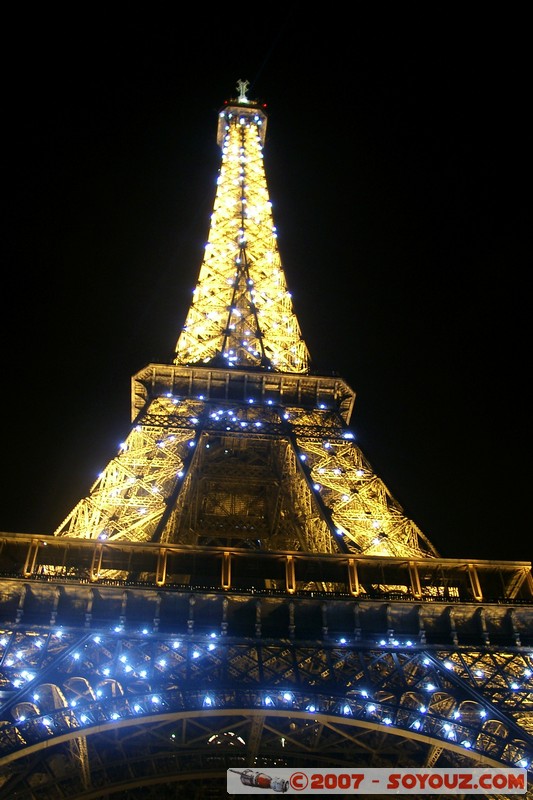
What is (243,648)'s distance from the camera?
57.3 feet

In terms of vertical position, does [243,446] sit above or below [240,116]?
below

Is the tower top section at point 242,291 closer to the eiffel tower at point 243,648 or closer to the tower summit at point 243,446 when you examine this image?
the tower summit at point 243,446

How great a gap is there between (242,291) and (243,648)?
80.6 ft

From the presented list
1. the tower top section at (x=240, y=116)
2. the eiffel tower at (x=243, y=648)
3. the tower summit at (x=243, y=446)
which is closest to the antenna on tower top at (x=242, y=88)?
the tower top section at (x=240, y=116)

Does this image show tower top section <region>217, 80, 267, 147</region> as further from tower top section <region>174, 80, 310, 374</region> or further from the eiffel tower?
the eiffel tower

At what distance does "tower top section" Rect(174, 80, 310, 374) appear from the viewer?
35.1 metres

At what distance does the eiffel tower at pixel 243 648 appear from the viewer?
15.9 metres

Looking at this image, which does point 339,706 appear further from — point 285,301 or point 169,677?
point 285,301

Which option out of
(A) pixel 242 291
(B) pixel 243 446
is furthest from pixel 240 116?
(B) pixel 243 446

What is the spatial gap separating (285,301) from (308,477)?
15581 mm

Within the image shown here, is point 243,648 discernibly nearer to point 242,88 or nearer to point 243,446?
point 243,446

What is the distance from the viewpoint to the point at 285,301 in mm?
39031

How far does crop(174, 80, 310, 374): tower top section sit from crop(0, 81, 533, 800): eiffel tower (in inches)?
368

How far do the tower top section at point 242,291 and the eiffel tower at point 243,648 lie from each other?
9358mm
